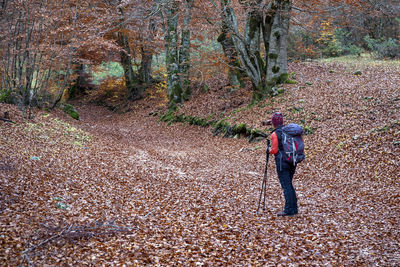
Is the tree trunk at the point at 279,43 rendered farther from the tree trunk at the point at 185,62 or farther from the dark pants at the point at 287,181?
the dark pants at the point at 287,181

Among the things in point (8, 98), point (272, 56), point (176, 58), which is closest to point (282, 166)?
point (272, 56)

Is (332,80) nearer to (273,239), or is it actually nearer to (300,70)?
(300,70)

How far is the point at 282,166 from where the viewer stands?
18.9 feet

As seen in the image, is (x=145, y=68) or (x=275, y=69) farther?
(x=145, y=68)

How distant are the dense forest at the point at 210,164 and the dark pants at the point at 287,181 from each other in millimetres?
311

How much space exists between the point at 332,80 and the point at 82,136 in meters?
12.5

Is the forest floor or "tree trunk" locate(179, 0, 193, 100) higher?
"tree trunk" locate(179, 0, 193, 100)

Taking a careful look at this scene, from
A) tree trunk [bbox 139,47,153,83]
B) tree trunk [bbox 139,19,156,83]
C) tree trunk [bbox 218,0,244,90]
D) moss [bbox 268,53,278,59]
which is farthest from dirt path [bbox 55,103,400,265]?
tree trunk [bbox 139,47,153,83]

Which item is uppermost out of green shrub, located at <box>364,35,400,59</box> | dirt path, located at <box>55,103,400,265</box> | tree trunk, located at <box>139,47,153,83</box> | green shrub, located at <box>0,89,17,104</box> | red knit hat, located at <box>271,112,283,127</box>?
green shrub, located at <box>364,35,400,59</box>

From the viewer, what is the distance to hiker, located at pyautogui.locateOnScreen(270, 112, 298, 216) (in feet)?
18.7

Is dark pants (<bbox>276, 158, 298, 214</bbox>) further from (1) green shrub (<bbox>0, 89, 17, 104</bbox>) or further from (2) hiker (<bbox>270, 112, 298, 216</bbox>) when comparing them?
(1) green shrub (<bbox>0, 89, 17, 104</bbox>)

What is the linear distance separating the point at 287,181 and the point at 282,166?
12.7 inches

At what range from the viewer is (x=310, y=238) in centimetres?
506

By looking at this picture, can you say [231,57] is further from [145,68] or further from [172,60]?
[145,68]
